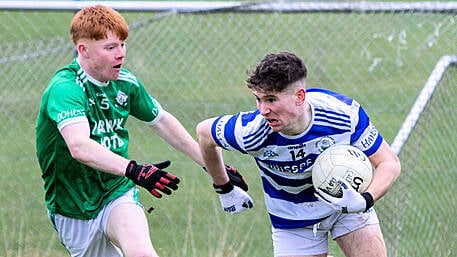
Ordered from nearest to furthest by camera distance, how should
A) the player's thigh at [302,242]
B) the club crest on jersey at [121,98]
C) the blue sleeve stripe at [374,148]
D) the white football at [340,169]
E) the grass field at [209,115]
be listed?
the white football at [340,169] < the blue sleeve stripe at [374,148] < the player's thigh at [302,242] < the club crest on jersey at [121,98] < the grass field at [209,115]

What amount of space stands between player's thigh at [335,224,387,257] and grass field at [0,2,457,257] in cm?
87

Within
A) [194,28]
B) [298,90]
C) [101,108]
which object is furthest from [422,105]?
[194,28]

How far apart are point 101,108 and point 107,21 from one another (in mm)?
501

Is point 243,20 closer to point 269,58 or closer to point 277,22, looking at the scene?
point 277,22

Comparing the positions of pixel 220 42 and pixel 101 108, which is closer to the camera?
pixel 101 108

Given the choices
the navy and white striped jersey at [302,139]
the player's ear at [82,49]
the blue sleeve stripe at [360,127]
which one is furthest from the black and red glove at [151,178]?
the blue sleeve stripe at [360,127]

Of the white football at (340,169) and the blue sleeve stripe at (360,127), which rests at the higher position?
the blue sleeve stripe at (360,127)

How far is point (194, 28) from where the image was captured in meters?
10.3

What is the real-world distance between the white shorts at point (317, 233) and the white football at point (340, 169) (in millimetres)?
434

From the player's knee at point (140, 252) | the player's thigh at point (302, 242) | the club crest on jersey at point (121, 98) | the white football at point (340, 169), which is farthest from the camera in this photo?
the club crest on jersey at point (121, 98)

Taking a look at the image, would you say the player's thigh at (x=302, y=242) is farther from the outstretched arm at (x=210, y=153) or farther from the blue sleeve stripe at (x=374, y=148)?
the blue sleeve stripe at (x=374, y=148)

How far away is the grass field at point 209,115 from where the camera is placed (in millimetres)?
8789

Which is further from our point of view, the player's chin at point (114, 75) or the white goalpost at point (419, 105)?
the white goalpost at point (419, 105)

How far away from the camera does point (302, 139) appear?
6727 millimetres
